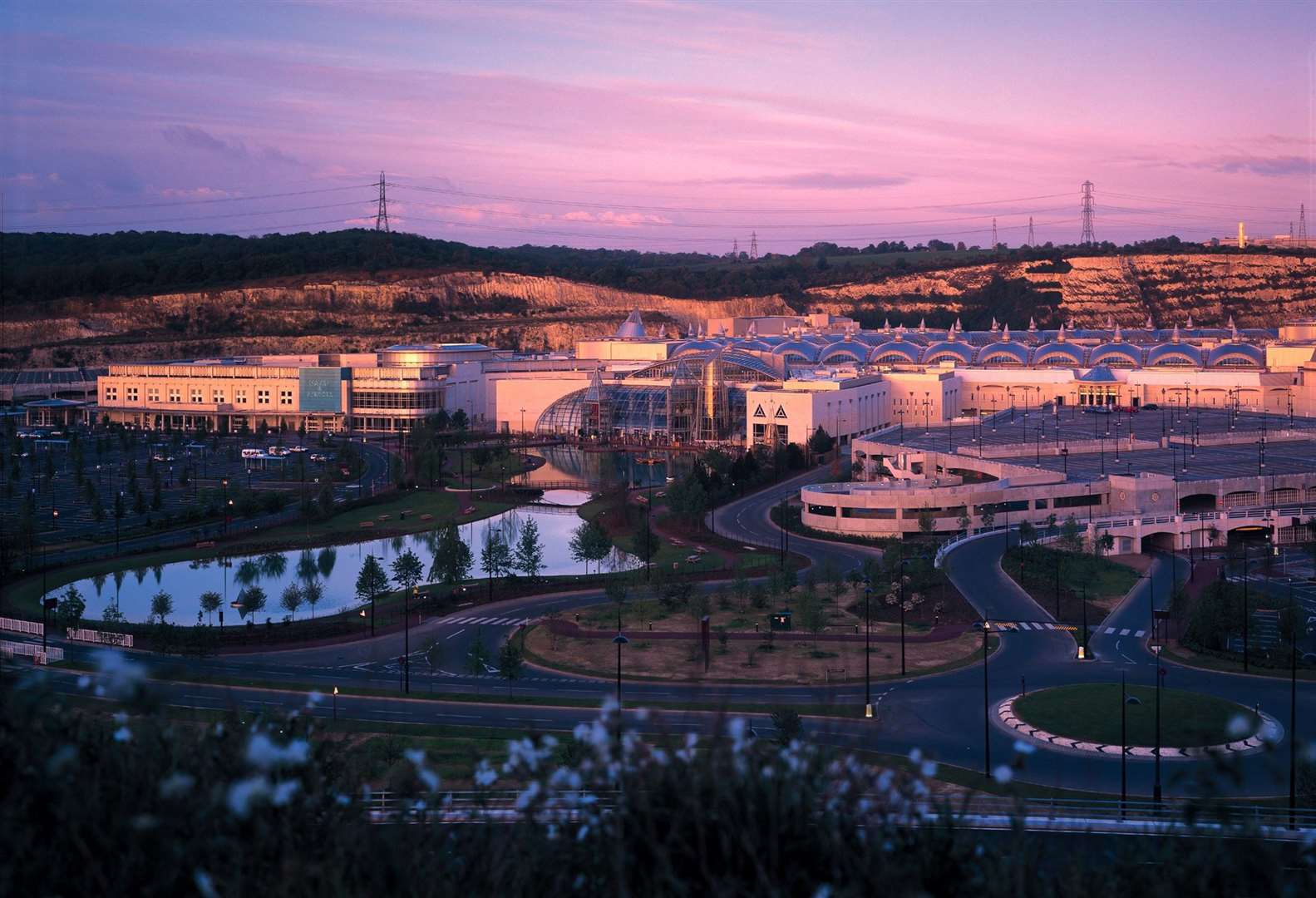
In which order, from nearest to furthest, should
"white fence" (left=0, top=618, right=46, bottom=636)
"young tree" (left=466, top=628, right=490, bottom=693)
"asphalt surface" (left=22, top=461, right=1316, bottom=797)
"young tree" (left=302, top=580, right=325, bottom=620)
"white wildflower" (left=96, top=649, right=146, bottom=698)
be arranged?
"white wildflower" (left=96, top=649, right=146, bottom=698)
"asphalt surface" (left=22, top=461, right=1316, bottom=797)
"young tree" (left=466, top=628, right=490, bottom=693)
"white fence" (left=0, top=618, right=46, bottom=636)
"young tree" (left=302, top=580, right=325, bottom=620)

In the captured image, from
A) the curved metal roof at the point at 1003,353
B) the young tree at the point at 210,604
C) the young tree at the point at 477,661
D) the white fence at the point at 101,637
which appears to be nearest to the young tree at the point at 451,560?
the young tree at the point at 210,604

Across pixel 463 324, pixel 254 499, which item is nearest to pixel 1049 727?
pixel 254 499

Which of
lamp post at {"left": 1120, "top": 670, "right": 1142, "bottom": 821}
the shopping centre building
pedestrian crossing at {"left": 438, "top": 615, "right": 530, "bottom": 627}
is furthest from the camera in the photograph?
the shopping centre building

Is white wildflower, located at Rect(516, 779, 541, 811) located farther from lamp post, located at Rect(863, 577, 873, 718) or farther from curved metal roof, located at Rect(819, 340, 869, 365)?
curved metal roof, located at Rect(819, 340, 869, 365)

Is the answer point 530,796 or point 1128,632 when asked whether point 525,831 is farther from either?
point 1128,632

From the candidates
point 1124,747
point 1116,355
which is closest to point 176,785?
point 1124,747

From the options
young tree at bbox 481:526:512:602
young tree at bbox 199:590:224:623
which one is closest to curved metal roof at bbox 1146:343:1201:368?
young tree at bbox 481:526:512:602

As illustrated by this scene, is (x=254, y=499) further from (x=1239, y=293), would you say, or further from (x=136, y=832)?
(x=1239, y=293)
